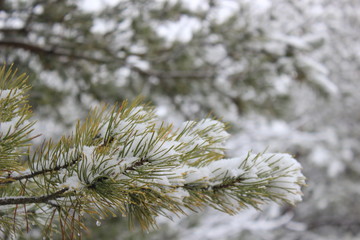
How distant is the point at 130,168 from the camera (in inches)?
33.9

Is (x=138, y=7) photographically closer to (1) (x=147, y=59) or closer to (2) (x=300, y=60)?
(1) (x=147, y=59)

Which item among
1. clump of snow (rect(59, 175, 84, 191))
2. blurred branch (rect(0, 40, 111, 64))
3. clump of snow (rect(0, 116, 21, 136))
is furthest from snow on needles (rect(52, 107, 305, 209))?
blurred branch (rect(0, 40, 111, 64))

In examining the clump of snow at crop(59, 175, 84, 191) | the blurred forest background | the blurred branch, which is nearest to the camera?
the clump of snow at crop(59, 175, 84, 191)

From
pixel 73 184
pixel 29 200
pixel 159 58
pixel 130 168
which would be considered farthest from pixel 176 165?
pixel 159 58

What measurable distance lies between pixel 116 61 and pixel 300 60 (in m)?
2.28

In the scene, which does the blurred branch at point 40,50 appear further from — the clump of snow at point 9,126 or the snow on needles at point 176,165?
the snow on needles at point 176,165

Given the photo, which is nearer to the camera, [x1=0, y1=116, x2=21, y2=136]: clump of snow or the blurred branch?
[x1=0, y1=116, x2=21, y2=136]: clump of snow

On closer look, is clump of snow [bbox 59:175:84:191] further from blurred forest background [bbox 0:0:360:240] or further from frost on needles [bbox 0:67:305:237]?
blurred forest background [bbox 0:0:360:240]

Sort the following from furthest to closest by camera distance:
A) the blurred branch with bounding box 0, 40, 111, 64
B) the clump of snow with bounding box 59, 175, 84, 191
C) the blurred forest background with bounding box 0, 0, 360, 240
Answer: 1. the blurred forest background with bounding box 0, 0, 360, 240
2. the blurred branch with bounding box 0, 40, 111, 64
3. the clump of snow with bounding box 59, 175, 84, 191

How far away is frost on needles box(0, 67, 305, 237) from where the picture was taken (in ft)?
2.82

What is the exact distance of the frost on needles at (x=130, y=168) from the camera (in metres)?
0.86

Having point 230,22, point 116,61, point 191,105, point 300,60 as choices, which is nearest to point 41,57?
point 116,61

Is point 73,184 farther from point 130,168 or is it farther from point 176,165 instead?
point 176,165

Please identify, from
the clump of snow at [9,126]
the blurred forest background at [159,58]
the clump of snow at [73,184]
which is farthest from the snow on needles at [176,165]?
the blurred forest background at [159,58]
